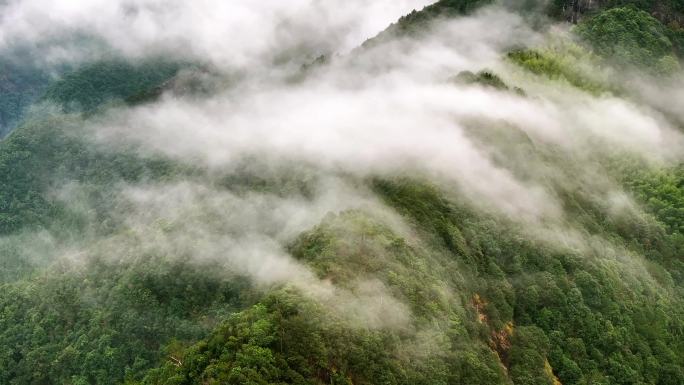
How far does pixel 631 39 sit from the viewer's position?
173 metres

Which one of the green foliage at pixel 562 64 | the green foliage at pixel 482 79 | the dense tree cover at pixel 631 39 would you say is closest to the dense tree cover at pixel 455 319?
the green foliage at pixel 482 79

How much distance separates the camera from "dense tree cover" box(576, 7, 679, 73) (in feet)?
561

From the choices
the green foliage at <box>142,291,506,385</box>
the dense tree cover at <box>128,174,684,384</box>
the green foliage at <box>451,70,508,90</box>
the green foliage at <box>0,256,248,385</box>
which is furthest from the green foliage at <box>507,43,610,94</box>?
the green foliage at <box>142,291,506,385</box>

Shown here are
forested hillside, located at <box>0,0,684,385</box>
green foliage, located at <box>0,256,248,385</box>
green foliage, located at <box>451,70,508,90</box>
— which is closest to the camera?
forested hillside, located at <box>0,0,684,385</box>

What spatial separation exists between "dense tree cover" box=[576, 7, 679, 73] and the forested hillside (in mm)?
536

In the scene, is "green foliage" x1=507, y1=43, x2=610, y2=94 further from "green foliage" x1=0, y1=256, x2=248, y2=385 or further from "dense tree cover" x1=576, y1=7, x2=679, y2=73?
"green foliage" x1=0, y1=256, x2=248, y2=385

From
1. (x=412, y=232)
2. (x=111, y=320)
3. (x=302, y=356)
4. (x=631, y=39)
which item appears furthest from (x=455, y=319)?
(x=631, y=39)

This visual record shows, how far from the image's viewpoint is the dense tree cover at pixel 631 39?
170875mm

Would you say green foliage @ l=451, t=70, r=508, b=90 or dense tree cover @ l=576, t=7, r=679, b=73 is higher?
green foliage @ l=451, t=70, r=508, b=90

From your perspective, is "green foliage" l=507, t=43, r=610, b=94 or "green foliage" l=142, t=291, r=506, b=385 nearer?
"green foliage" l=142, t=291, r=506, b=385

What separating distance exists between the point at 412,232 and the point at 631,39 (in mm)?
111663

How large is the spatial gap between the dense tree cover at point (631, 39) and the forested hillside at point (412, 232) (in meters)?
0.54

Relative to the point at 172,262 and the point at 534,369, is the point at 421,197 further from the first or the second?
the point at 172,262

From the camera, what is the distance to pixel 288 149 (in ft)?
523
